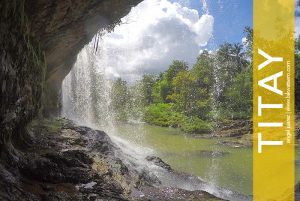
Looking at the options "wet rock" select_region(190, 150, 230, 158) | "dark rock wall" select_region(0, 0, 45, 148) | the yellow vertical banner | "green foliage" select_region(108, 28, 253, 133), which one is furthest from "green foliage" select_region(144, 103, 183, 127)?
"dark rock wall" select_region(0, 0, 45, 148)

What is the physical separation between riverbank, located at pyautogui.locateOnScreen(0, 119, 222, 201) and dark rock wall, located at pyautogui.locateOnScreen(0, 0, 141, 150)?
72 cm

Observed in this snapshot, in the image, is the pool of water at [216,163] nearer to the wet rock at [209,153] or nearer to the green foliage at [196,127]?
the wet rock at [209,153]

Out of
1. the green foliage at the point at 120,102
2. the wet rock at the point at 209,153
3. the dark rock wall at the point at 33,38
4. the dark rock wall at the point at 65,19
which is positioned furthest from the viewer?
the green foliage at the point at 120,102

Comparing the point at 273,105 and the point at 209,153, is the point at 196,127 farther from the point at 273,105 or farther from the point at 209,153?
the point at 273,105

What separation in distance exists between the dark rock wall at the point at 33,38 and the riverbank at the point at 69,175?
0.72 m

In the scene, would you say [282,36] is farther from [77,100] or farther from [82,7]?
[82,7]

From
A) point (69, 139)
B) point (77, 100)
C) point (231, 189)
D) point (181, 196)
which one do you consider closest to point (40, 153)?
point (69, 139)

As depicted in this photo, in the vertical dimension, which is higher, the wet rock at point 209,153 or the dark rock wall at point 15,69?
the dark rock wall at point 15,69

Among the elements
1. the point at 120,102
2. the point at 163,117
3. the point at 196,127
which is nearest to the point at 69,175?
the point at 196,127

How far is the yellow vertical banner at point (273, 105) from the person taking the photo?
14688 mm

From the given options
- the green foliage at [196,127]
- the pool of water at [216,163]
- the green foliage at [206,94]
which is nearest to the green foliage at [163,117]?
the green foliage at [206,94]

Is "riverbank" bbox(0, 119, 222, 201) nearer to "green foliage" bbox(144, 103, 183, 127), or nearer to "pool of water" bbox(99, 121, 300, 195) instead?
"pool of water" bbox(99, 121, 300, 195)

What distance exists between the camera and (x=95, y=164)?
32.4 feet

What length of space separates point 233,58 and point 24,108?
6558cm
